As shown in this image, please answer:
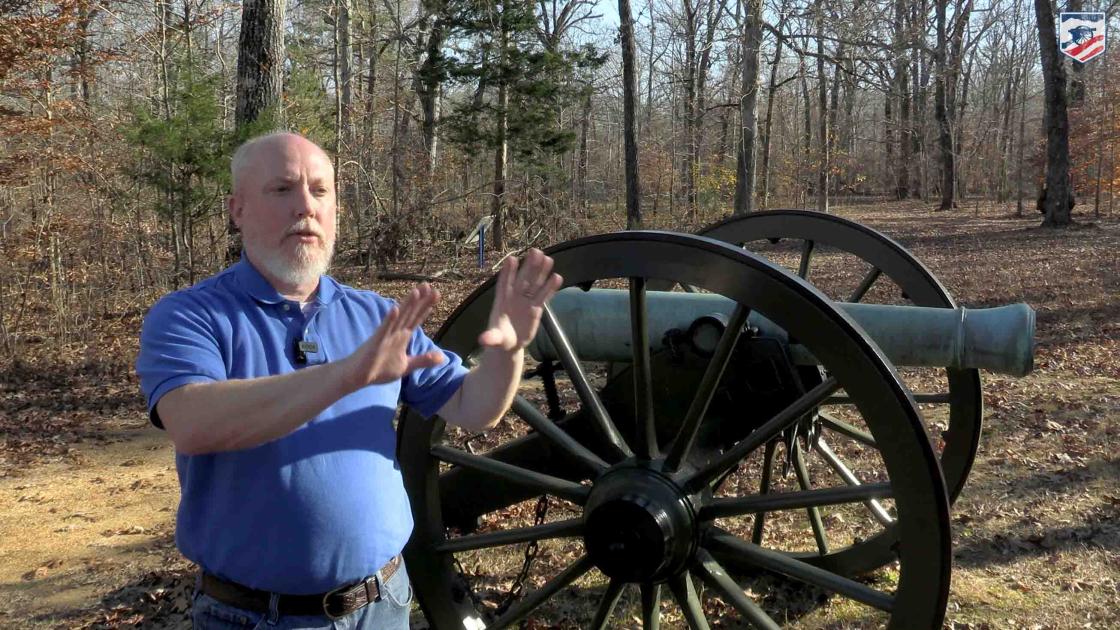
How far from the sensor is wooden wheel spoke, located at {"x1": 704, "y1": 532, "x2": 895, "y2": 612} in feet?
7.46

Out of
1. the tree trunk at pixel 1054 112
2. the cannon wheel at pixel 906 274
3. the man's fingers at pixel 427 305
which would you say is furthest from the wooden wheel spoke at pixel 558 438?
the tree trunk at pixel 1054 112

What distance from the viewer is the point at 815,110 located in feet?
157

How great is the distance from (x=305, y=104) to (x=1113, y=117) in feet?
65.1

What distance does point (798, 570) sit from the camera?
2412 millimetres

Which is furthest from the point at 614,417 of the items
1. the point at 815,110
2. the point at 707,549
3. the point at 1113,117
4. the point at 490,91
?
the point at 815,110

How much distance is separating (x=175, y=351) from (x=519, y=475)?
1419mm

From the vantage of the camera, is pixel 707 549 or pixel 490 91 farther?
pixel 490 91

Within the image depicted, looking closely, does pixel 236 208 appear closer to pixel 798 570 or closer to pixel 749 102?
pixel 798 570

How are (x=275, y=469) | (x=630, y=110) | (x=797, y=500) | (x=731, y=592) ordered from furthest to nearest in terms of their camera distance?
(x=630, y=110), (x=731, y=592), (x=797, y=500), (x=275, y=469)

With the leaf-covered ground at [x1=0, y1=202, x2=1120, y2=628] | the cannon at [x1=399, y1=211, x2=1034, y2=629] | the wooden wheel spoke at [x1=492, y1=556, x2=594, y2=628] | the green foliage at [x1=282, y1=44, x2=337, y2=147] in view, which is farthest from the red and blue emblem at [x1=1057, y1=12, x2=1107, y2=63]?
the wooden wheel spoke at [x1=492, y1=556, x2=594, y2=628]

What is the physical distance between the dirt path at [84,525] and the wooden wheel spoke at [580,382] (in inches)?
109

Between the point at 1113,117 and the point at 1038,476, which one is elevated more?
the point at 1113,117

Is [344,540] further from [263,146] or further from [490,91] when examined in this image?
[490,91]

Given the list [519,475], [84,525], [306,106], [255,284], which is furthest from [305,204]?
[306,106]
